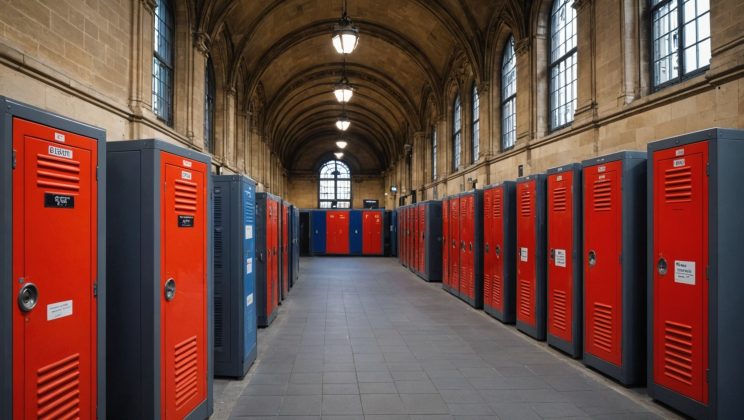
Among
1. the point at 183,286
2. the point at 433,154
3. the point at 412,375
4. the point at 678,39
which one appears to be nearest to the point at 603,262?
the point at 412,375

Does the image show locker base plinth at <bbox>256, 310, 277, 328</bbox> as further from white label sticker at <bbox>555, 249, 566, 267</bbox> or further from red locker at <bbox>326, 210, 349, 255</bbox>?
red locker at <bbox>326, 210, 349, 255</bbox>

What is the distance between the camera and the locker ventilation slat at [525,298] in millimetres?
7088

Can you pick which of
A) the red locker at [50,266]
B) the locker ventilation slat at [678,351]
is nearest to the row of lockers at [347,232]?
the locker ventilation slat at [678,351]

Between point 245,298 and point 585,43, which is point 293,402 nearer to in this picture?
point 245,298

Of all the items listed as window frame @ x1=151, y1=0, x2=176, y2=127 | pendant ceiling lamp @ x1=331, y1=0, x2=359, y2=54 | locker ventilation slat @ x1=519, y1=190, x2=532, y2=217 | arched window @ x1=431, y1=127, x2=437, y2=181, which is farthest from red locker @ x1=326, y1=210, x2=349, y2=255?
locker ventilation slat @ x1=519, y1=190, x2=532, y2=217

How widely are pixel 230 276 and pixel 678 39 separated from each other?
24.2 ft

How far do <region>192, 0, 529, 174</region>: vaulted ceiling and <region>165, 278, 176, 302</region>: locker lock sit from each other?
10688mm

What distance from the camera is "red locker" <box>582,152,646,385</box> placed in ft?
16.1

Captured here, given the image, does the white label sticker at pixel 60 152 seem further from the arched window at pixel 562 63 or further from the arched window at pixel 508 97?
the arched window at pixel 508 97

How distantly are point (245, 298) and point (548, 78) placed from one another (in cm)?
966

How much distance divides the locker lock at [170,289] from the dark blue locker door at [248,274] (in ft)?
5.97

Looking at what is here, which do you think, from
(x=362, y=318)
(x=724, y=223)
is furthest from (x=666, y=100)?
(x=362, y=318)

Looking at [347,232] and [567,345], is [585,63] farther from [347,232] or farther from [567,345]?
[347,232]

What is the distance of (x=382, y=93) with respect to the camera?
2703cm
